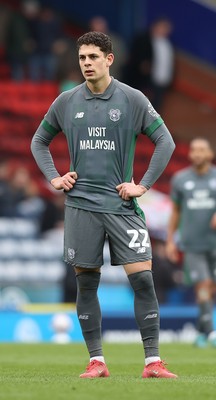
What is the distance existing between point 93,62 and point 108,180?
0.81m

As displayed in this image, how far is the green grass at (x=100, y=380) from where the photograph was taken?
753cm

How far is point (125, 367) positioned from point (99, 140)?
2429 mm

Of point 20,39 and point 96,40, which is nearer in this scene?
point 96,40

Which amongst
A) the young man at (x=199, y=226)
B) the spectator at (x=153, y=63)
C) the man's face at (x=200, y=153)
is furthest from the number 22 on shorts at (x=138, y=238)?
the spectator at (x=153, y=63)

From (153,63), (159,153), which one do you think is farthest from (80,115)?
(153,63)

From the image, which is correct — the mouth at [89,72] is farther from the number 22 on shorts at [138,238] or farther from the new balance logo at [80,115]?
the number 22 on shorts at [138,238]

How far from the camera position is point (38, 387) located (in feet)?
26.1

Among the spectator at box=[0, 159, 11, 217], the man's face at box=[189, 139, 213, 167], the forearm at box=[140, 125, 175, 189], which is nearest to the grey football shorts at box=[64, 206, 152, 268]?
the forearm at box=[140, 125, 175, 189]

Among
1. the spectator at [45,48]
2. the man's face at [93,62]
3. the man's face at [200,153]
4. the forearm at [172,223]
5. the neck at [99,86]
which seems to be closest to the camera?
the man's face at [93,62]

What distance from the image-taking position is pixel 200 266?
1452cm

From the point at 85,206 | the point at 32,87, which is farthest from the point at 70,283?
the point at 85,206

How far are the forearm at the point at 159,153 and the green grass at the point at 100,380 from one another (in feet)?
4.52

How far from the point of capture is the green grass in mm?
7527

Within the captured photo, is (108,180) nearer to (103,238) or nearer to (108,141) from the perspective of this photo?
(108,141)
